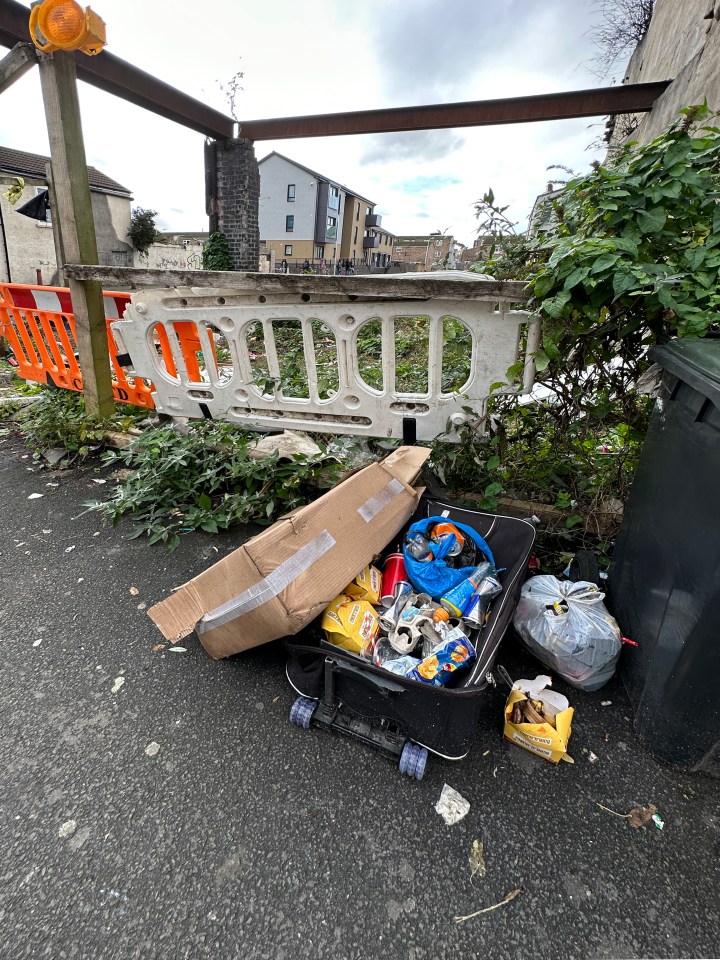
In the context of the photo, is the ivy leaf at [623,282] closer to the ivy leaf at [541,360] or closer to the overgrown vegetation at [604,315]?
the overgrown vegetation at [604,315]

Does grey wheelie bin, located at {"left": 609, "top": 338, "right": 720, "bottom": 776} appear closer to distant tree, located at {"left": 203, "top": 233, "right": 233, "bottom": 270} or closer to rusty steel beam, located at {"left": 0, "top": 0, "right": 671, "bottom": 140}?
rusty steel beam, located at {"left": 0, "top": 0, "right": 671, "bottom": 140}

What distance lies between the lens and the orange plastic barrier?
3.79 metres

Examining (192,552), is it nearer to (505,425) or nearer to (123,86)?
(505,425)

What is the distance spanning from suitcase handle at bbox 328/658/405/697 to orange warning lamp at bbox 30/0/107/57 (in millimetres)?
3753

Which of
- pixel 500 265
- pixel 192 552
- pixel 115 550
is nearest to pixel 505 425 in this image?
pixel 500 265

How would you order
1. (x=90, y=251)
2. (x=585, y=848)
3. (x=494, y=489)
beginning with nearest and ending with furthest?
(x=585, y=848), (x=494, y=489), (x=90, y=251)

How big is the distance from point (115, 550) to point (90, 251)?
224 centimetres

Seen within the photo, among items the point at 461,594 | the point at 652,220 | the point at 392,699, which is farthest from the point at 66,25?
the point at 392,699

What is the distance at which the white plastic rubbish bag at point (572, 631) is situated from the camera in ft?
5.45

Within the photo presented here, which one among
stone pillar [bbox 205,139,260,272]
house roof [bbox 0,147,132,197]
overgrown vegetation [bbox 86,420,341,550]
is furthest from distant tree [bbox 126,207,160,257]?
overgrown vegetation [bbox 86,420,341,550]

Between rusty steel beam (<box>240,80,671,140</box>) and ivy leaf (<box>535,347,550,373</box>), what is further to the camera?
rusty steel beam (<box>240,80,671,140</box>)

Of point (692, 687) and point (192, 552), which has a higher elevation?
point (692, 687)

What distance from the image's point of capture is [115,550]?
2.49m

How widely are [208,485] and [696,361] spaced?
250 centimetres
